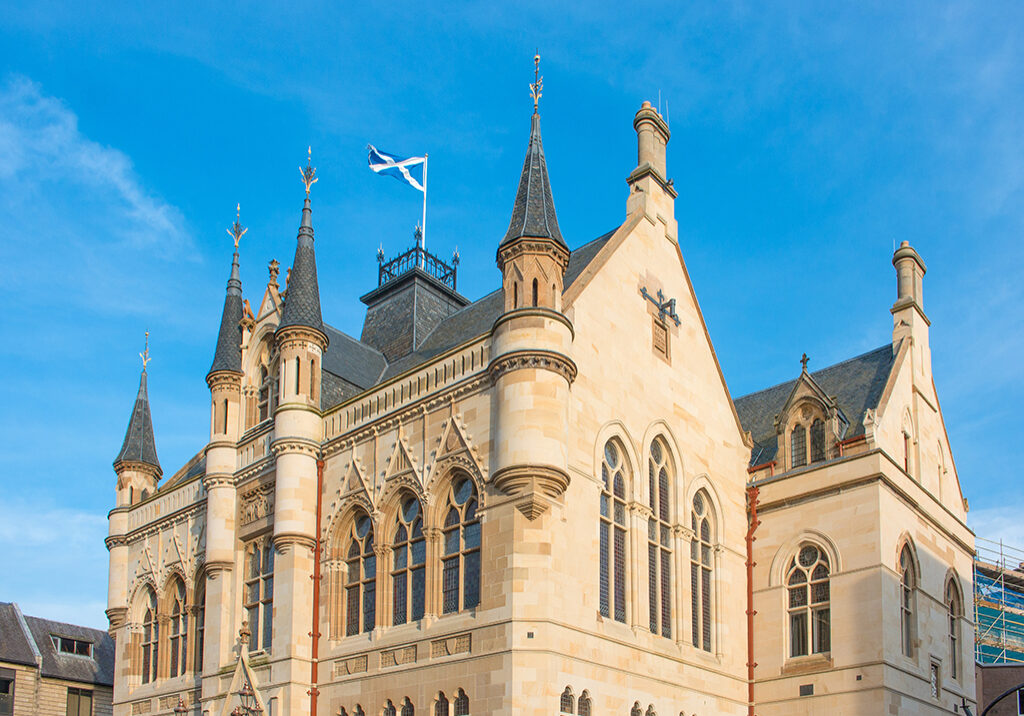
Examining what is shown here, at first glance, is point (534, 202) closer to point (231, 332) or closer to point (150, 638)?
point (231, 332)

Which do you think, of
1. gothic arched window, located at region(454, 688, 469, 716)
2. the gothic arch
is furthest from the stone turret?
the gothic arch

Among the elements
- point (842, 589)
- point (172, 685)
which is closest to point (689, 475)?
point (842, 589)

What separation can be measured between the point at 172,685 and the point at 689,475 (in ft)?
56.6

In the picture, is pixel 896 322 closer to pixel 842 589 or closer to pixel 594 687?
pixel 842 589

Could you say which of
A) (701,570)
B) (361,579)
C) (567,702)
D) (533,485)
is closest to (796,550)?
(701,570)

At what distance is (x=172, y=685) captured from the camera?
1436 inches

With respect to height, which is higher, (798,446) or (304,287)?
(304,287)

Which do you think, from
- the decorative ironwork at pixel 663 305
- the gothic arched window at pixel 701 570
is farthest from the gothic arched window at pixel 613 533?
the decorative ironwork at pixel 663 305

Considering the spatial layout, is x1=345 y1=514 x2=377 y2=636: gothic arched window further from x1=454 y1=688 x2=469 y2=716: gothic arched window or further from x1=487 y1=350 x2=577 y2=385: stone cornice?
x1=487 y1=350 x2=577 y2=385: stone cornice

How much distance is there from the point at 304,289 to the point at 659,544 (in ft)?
42.5

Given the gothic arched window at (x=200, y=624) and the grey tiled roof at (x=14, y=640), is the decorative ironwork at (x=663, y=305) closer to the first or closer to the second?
the gothic arched window at (x=200, y=624)

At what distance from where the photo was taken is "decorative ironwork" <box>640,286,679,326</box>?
109ft

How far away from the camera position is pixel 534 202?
98.2ft

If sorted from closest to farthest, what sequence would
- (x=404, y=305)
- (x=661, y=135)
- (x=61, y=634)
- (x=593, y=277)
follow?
(x=593, y=277), (x=661, y=135), (x=404, y=305), (x=61, y=634)
